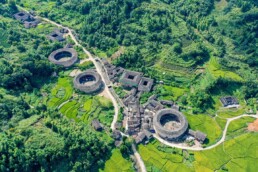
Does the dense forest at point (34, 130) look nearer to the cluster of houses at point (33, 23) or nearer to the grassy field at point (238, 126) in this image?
the cluster of houses at point (33, 23)

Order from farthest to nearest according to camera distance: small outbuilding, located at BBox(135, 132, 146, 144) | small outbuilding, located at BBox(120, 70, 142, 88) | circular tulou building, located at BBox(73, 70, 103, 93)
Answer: small outbuilding, located at BBox(120, 70, 142, 88), circular tulou building, located at BBox(73, 70, 103, 93), small outbuilding, located at BBox(135, 132, 146, 144)

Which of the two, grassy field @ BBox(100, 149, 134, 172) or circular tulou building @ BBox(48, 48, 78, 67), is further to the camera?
circular tulou building @ BBox(48, 48, 78, 67)

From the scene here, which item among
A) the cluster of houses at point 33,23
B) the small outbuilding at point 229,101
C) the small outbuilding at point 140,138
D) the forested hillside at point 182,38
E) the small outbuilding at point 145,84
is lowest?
the small outbuilding at point 140,138

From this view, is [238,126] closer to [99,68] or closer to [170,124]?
[170,124]

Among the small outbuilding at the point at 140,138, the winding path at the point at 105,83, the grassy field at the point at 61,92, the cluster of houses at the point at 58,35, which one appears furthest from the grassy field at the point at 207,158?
the cluster of houses at the point at 58,35

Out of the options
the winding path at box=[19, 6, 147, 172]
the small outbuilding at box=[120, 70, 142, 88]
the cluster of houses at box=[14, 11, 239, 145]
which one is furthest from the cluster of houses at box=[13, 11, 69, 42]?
the small outbuilding at box=[120, 70, 142, 88]

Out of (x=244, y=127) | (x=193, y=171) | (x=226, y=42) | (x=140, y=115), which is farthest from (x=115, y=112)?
(x=226, y=42)

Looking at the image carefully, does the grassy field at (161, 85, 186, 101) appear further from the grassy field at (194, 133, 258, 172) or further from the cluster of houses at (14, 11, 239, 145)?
the grassy field at (194, 133, 258, 172)
